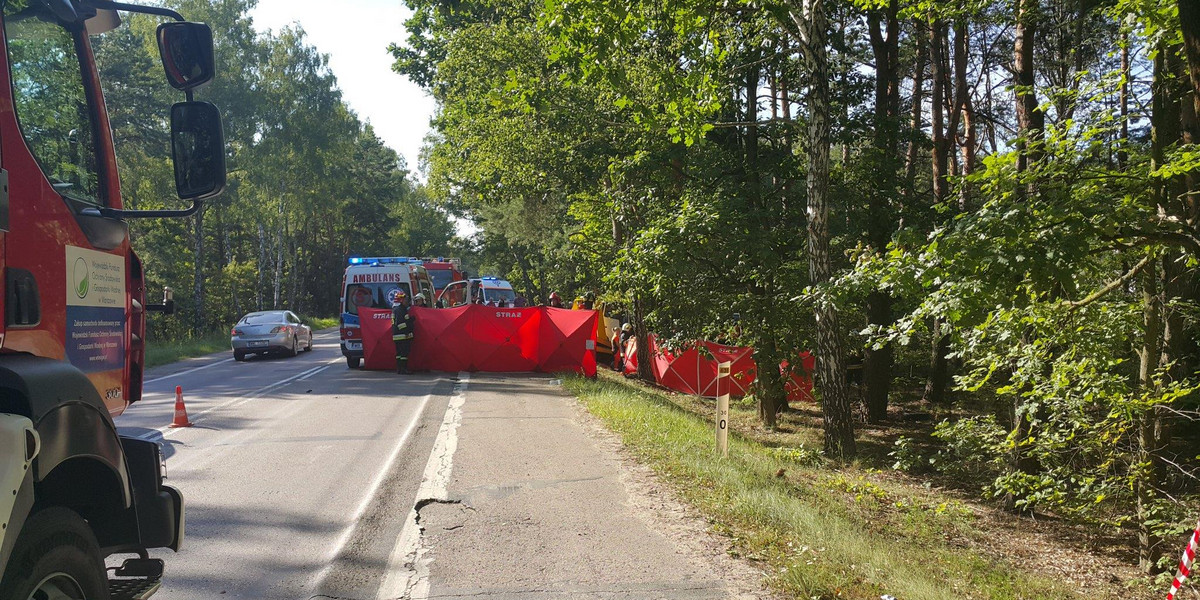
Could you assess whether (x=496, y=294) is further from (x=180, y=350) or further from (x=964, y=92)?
(x=964, y=92)

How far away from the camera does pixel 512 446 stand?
10.1 metres

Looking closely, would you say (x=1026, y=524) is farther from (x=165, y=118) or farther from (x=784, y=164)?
(x=165, y=118)

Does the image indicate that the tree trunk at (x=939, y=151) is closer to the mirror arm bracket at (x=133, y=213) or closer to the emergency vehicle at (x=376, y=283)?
the mirror arm bracket at (x=133, y=213)

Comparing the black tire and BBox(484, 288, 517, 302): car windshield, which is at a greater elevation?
BBox(484, 288, 517, 302): car windshield

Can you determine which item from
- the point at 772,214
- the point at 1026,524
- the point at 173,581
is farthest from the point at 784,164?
the point at 173,581

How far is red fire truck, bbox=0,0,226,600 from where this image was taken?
114 inches

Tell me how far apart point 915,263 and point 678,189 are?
377 inches

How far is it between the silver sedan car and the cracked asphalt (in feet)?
37.9

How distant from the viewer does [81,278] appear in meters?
3.60

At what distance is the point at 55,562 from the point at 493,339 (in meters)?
16.8

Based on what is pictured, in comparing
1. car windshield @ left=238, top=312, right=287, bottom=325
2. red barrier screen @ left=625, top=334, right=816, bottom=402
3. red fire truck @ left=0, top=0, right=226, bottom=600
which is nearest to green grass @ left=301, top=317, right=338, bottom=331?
car windshield @ left=238, top=312, right=287, bottom=325

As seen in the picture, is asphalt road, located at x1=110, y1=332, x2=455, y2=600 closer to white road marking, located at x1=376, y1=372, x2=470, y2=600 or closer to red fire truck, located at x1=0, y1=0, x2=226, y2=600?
white road marking, located at x1=376, y1=372, x2=470, y2=600

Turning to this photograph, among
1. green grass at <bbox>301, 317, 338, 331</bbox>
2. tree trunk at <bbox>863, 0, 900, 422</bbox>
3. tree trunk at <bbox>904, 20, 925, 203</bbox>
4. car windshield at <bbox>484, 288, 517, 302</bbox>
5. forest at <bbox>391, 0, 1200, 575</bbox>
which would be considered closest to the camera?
forest at <bbox>391, 0, 1200, 575</bbox>

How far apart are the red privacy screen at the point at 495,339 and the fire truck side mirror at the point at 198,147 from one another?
51.7 feet
